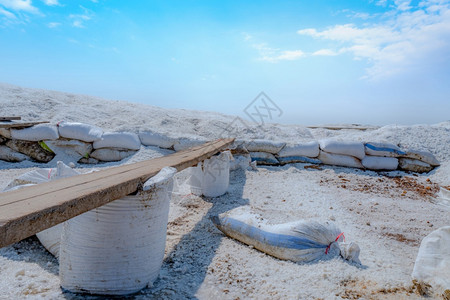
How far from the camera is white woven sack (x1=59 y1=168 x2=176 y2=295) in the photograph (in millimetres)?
1402

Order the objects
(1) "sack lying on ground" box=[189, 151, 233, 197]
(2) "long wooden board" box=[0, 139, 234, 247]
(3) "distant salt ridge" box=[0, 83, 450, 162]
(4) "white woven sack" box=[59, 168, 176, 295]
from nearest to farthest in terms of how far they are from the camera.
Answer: (2) "long wooden board" box=[0, 139, 234, 247]
(4) "white woven sack" box=[59, 168, 176, 295]
(1) "sack lying on ground" box=[189, 151, 233, 197]
(3) "distant salt ridge" box=[0, 83, 450, 162]

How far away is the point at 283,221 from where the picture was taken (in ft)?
8.36

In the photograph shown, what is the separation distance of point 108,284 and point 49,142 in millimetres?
4416

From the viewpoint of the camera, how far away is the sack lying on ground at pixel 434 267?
64.1 inches

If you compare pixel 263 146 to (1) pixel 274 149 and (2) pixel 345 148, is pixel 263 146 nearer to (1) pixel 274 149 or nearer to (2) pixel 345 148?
(1) pixel 274 149

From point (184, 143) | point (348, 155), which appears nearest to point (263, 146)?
point (184, 143)

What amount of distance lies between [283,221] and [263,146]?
284 centimetres

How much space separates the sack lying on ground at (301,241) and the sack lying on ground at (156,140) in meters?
3.41

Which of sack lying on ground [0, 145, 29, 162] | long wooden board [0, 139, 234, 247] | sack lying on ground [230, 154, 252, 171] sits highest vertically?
long wooden board [0, 139, 234, 247]

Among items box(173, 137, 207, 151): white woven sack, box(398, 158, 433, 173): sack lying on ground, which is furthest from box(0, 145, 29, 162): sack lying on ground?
box(398, 158, 433, 173): sack lying on ground

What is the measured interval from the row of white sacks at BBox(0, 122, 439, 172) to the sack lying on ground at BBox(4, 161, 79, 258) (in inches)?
90.2

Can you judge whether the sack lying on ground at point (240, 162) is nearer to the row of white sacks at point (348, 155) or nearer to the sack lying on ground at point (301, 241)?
the row of white sacks at point (348, 155)

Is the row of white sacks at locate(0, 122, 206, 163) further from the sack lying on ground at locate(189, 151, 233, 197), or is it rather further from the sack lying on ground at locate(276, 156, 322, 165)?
the sack lying on ground at locate(189, 151, 233, 197)

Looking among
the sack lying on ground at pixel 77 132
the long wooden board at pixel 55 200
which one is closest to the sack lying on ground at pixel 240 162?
the sack lying on ground at pixel 77 132
